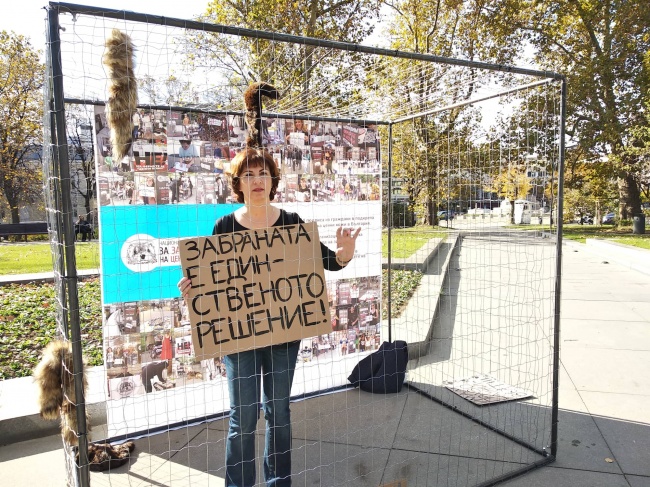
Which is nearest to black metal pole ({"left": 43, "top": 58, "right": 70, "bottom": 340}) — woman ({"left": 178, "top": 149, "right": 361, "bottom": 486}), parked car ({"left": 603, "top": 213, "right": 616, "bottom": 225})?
woman ({"left": 178, "top": 149, "right": 361, "bottom": 486})

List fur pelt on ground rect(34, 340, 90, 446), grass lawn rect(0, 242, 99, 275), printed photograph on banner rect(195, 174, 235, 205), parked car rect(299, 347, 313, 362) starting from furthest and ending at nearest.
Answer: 1. grass lawn rect(0, 242, 99, 275)
2. parked car rect(299, 347, 313, 362)
3. printed photograph on banner rect(195, 174, 235, 205)
4. fur pelt on ground rect(34, 340, 90, 446)

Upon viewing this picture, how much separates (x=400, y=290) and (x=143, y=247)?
5.21 meters

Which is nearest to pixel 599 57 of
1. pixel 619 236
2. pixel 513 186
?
pixel 619 236

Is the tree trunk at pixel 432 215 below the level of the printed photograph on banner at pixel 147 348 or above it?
above

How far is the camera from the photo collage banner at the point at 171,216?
9.68ft

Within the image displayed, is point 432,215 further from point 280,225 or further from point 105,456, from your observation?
point 105,456

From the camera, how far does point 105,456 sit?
286 centimetres

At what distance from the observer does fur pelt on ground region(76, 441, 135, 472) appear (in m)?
2.85

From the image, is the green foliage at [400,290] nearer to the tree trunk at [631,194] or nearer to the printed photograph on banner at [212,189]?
the printed photograph on banner at [212,189]

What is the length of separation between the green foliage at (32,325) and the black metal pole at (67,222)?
189cm

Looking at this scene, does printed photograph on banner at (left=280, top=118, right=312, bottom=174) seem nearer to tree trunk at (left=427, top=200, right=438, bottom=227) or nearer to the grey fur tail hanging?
the grey fur tail hanging

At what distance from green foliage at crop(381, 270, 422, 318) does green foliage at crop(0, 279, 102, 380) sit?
3838 millimetres

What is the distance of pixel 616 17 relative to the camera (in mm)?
20672

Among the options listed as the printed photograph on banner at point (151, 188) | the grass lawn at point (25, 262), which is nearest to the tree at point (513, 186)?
the printed photograph on banner at point (151, 188)
